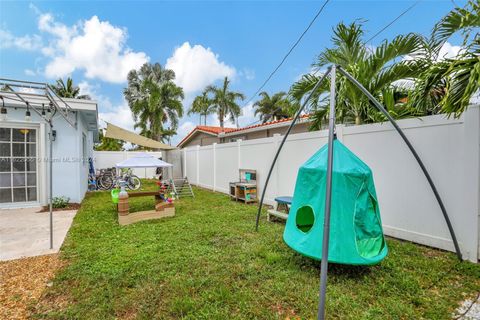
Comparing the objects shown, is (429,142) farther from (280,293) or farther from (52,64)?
(52,64)

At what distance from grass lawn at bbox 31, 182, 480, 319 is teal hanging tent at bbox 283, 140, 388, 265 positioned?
299 millimetres

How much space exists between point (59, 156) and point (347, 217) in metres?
8.24

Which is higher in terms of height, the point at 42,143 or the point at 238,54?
the point at 238,54

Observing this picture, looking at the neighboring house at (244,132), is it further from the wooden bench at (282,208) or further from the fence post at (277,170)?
the wooden bench at (282,208)

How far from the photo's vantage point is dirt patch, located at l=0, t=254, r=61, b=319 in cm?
242

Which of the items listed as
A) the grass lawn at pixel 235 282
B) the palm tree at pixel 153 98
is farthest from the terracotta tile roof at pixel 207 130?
the grass lawn at pixel 235 282

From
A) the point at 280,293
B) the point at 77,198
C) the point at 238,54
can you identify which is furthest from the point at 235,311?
the point at 238,54

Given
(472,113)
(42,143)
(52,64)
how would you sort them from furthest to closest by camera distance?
(52,64)
(42,143)
(472,113)

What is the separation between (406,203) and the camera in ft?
12.5

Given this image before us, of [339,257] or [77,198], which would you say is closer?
[339,257]

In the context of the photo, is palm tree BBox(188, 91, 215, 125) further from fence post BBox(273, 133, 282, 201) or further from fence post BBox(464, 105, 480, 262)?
fence post BBox(464, 105, 480, 262)

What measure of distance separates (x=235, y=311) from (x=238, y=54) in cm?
1235

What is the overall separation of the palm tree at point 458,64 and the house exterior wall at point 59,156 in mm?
8897

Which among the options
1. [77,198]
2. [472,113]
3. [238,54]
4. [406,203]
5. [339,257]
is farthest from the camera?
[238,54]
